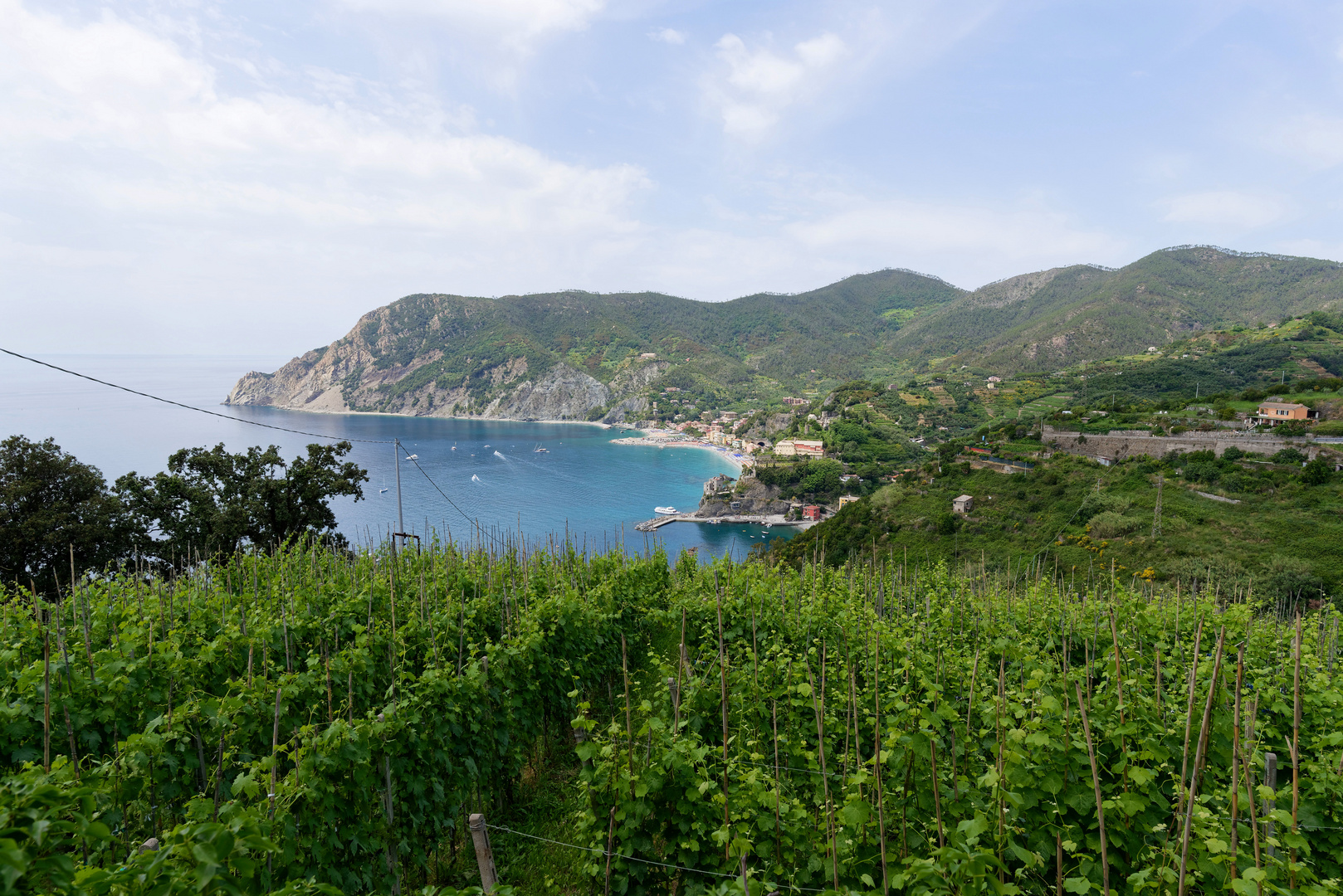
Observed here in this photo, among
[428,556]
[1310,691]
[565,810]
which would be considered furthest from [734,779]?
[428,556]

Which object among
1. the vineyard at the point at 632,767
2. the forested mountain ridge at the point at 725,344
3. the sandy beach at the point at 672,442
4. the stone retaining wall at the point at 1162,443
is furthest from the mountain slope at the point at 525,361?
the vineyard at the point at 632,767

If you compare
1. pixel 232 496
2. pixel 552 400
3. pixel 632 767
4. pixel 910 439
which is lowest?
pixel 910 439

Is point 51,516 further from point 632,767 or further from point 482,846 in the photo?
point 632,767

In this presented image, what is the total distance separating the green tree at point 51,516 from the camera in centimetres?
1484

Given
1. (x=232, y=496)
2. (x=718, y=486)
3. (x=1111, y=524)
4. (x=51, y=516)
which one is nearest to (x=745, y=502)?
(x=718, y=486)

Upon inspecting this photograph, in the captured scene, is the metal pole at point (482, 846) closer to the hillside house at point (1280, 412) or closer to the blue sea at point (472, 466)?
the blue sea at point (472, 466)

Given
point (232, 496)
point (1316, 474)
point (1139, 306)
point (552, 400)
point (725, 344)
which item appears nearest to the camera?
point (232, 496)

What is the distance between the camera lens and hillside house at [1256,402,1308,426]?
37.4 metres

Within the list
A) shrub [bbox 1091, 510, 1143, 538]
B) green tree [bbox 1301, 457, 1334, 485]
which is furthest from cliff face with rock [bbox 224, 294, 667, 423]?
green tree [bbox 1301, 457, 1334, 485]

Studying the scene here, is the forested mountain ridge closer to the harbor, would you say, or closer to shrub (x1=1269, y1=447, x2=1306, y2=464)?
the harbor

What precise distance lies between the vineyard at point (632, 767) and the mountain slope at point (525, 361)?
442ft

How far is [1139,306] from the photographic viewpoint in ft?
365

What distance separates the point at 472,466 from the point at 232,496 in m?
66.7

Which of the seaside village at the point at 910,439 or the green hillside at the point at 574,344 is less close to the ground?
the green hillside at the point at 574,344
